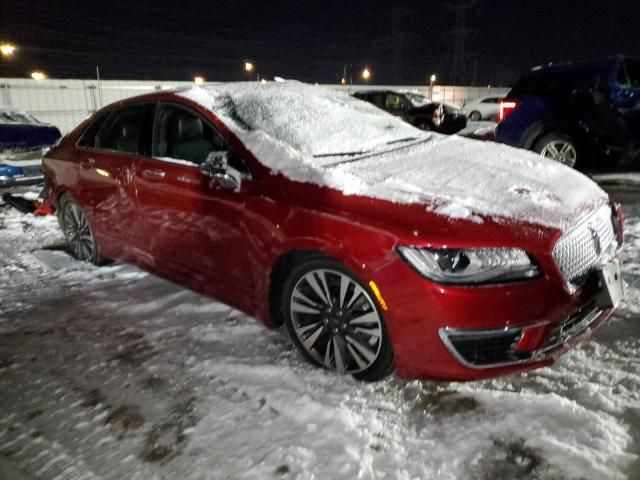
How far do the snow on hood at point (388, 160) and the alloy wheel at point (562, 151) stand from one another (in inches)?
150

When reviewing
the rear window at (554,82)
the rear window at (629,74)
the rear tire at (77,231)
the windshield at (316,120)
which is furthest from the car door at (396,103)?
the rear tire at (77,231)

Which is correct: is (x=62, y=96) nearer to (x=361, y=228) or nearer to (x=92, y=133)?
(x=92, y=133)

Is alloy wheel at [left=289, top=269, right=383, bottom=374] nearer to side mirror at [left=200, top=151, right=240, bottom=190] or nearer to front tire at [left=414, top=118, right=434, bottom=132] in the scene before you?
side mirror at [left=200, top=151, right=240, bottom=190]

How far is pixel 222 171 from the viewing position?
296 cm

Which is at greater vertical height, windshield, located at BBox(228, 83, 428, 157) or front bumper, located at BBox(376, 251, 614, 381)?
windshield, located at BBox(228, 83, 428, 157)

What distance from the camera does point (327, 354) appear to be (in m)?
2.77

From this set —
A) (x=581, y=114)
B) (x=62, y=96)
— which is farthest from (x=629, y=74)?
(x=62, y=96)

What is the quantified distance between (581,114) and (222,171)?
5.61 meters

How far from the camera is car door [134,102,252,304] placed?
3041 millimetres

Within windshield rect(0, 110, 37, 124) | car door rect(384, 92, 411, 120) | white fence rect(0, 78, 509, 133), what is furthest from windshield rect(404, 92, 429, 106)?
windshield rect(0, 110, 37, 124)

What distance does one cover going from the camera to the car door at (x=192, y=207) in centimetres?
304

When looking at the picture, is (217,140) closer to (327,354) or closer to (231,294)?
(231,294)

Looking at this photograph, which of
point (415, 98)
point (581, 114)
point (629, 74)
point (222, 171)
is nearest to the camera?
point (222, 171)

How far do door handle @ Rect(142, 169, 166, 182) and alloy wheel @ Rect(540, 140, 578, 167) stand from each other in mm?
5331
